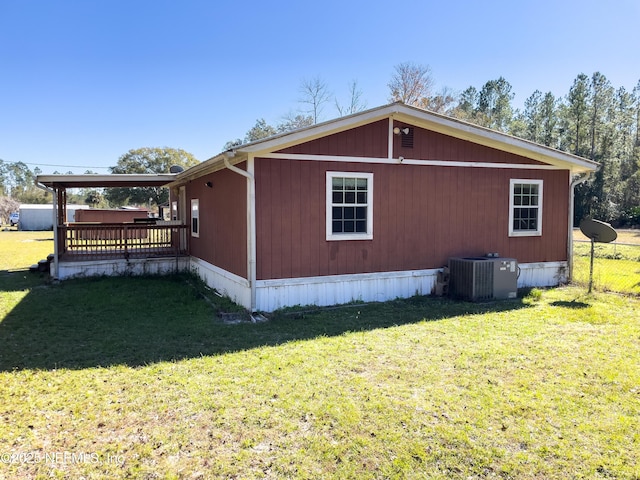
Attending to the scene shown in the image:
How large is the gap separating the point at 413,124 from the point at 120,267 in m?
7.85

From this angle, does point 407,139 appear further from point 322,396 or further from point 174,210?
point 174,210

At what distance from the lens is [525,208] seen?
9.21 meters

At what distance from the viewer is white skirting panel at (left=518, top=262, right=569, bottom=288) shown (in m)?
9.23

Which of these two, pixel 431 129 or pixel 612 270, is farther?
pixel 612 270

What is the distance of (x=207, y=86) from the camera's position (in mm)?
28188

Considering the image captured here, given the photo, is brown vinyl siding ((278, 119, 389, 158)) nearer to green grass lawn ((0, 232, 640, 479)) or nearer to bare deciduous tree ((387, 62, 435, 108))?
green grass lawn ((0, 232, 640, 479))

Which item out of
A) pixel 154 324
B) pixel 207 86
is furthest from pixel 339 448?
pixel 207 86

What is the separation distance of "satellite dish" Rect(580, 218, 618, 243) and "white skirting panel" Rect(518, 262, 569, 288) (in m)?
1.03

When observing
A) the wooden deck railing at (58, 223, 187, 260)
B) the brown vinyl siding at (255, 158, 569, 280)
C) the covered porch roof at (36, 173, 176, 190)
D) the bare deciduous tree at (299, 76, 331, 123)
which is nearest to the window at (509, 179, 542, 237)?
the brown vinyl siding at (255, 158, 569, 280)

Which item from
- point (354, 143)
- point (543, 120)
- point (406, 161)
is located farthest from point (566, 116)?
point (354, 143)

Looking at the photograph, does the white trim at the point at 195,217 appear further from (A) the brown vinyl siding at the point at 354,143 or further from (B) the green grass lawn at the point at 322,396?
(A) the brown vinyl siding at the point at 354,143

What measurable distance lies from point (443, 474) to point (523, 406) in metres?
1.32

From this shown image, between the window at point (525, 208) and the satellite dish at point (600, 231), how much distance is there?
2.95ft

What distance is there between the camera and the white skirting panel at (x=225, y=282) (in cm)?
709
